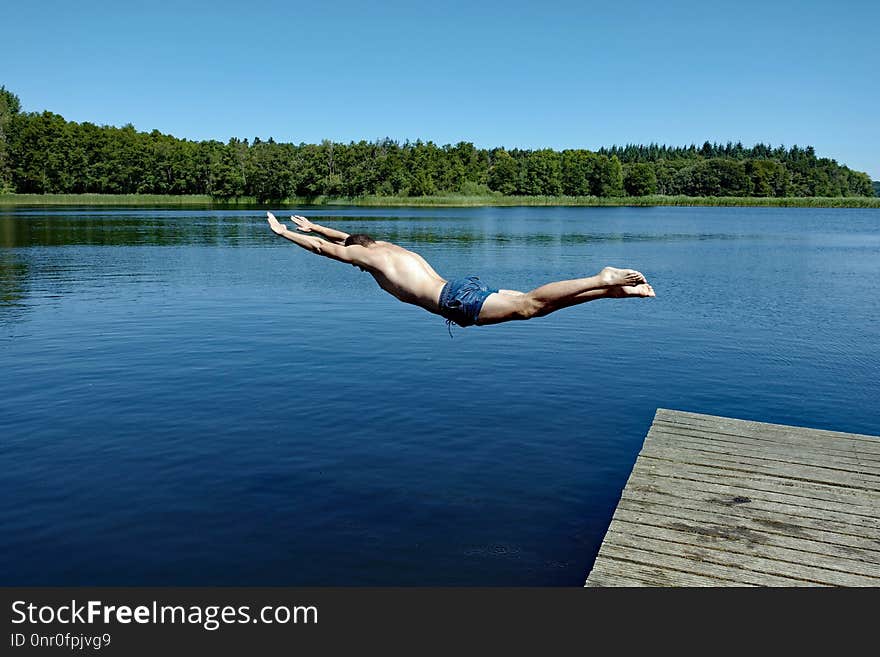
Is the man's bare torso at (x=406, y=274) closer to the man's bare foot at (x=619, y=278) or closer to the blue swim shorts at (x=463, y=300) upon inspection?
the blue swim shorts at (x=463, y=300)

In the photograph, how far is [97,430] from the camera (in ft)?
50.0

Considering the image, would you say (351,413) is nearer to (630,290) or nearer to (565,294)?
(565,294)

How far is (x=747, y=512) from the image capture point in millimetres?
9383

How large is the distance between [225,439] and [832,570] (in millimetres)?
10914

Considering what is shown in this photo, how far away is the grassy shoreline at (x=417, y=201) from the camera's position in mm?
135750

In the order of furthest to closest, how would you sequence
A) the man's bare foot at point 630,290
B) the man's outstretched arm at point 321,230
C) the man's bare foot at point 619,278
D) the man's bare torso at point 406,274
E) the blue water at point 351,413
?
the blue water at point 351,413, the man's outstretched arm at point 321,230, the man's bare torso at point 406,274, the man's bare foot at point 630,290, the man's bare foot at point 619,278

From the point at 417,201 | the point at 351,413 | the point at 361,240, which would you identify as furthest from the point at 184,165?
the point at 361,240

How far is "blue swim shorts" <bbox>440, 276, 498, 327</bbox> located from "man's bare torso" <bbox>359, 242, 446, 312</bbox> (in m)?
0.15

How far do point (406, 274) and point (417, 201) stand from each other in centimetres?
14401

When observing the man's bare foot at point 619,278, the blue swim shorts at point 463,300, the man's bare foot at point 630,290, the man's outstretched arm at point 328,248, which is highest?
the man's outstretched arm at point 328,248

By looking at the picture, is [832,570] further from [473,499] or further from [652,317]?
[652,317]

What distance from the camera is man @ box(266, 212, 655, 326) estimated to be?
660 centimetres

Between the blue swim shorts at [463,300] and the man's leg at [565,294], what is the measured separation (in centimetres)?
7

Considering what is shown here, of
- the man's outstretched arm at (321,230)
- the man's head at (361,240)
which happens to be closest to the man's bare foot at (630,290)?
the man's head at (361,240)
